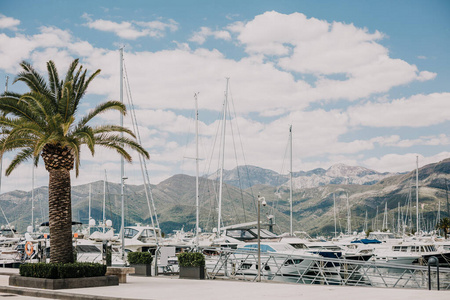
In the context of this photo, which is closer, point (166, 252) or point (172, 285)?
point (172, 285)

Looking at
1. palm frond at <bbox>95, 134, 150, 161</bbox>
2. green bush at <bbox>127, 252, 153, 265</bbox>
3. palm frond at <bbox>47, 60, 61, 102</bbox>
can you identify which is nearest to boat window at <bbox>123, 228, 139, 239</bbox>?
green bush at <bbox>127, 252, 153, 265</bbox>

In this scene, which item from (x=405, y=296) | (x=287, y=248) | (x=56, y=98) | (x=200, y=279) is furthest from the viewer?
(x=287, y=248)

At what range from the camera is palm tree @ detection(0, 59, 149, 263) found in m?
21.4

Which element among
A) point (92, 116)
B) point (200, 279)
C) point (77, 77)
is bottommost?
point (200, 279)

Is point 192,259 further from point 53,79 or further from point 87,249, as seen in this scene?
point 87,249

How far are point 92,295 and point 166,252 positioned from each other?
10962 millimetres

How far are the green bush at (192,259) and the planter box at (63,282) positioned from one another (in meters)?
4.46

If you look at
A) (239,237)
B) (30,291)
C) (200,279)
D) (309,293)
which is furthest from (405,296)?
(239,237)

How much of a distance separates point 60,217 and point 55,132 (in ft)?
12.0

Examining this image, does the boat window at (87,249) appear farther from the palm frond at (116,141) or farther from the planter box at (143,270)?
the palm frond at (116,141)

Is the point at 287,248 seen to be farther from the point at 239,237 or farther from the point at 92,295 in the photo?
the point at 92,295

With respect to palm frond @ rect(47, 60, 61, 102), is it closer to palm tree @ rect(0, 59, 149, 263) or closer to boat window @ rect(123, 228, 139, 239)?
palm tree @ rect(0, 59, 149, 263)

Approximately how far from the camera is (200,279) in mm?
25328

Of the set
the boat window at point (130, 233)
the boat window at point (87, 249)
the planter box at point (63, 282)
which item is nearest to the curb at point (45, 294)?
the planter box at point (63, 282)
